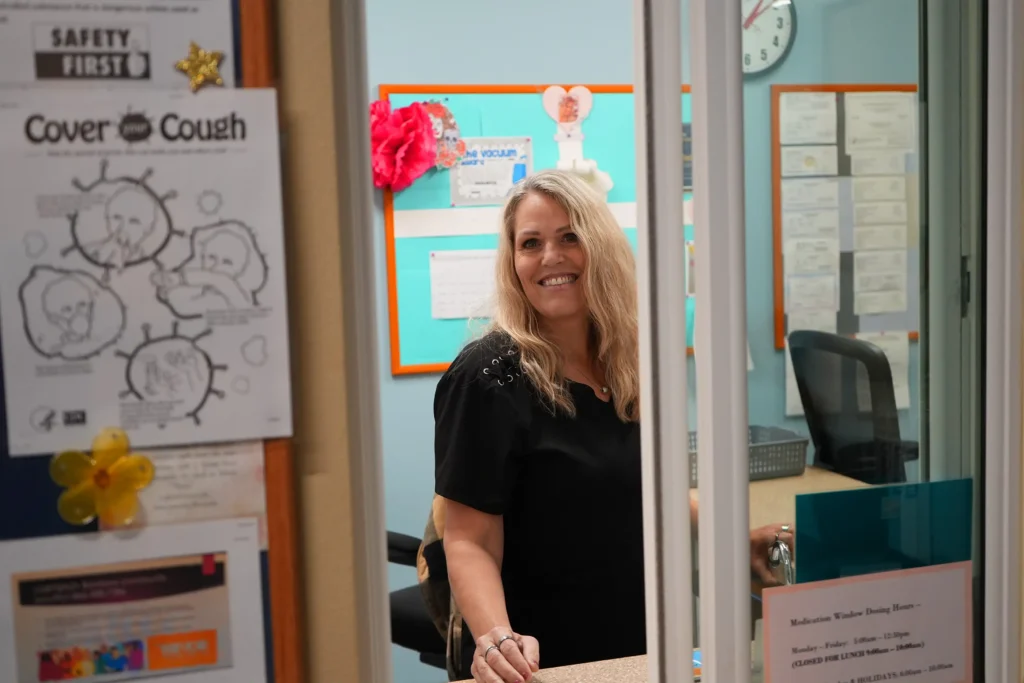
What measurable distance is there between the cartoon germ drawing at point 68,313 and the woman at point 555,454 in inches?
37.0

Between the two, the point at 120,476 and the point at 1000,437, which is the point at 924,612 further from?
the point at 120,476

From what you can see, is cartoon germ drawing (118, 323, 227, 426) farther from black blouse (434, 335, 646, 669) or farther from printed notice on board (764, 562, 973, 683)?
black blouse (434, 335, 646, 669)

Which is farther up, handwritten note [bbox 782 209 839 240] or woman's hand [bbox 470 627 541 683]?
handwritten note [bbox 782 209 839 240]

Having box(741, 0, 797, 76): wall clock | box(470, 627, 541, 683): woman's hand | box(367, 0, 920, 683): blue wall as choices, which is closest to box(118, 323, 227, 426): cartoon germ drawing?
box(741, 0, 797, 76): wall clock

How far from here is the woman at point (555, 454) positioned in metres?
1.77

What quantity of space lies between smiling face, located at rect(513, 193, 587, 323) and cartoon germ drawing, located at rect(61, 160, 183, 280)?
1079 mm

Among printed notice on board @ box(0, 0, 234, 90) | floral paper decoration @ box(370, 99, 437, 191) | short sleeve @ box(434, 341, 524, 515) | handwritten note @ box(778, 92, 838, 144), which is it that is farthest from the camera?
floral paper decoration @ box(370, 99, 437, 191)

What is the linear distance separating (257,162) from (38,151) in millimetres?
185

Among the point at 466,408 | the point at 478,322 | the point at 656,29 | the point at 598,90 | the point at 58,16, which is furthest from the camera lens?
the point at 598,90

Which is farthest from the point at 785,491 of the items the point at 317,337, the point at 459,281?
the point at 459,281

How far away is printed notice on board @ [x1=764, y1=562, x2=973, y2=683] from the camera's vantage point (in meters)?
1.14

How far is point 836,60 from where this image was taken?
44.8 inches

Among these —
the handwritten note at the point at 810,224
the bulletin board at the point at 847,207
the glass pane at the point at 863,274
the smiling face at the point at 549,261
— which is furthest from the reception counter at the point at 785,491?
the smiling face at the point at 549,261

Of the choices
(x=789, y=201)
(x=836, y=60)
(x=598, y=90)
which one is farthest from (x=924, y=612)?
(x=598, y=90)
